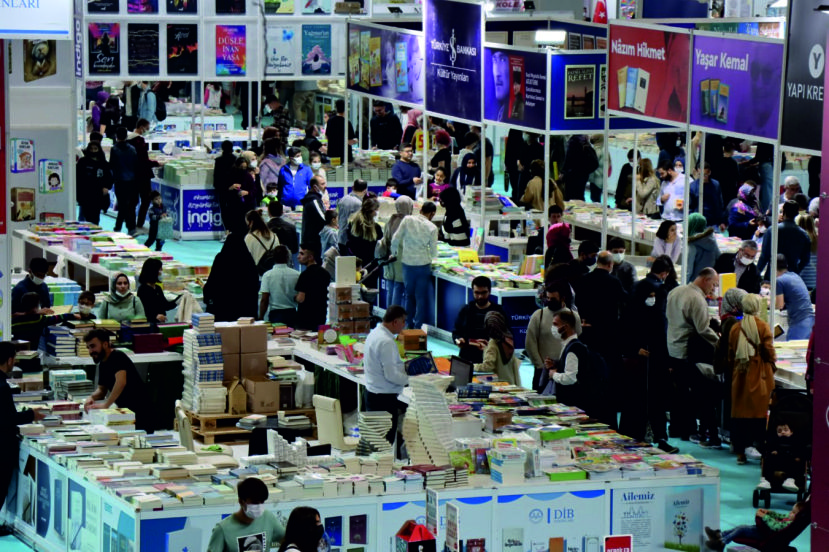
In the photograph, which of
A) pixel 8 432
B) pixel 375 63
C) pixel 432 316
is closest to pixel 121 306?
pixel 8 432

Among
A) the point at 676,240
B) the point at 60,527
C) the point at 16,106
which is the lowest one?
the point at 60,527

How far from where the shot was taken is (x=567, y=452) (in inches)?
397

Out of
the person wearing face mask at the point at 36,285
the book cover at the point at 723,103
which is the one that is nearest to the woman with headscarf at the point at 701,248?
the book cover at the point at 723,103

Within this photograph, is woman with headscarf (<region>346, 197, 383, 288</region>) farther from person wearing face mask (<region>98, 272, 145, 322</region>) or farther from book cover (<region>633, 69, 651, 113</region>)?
person wearing face mask (<region>98, 272, 145, 322</region>)

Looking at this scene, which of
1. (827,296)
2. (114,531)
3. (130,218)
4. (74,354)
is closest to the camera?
(827,296)

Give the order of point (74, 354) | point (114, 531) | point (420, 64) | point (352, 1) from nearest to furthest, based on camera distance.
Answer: point (114, 531)
point (74, 354)
point (420, 64)
point (352, 1)

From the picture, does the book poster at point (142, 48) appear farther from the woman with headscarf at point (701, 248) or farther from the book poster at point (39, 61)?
the woman with headscarf at point (701, 248)

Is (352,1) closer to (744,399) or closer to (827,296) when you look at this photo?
(744,399)

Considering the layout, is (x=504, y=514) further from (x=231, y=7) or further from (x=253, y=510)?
(x=231, y=7)

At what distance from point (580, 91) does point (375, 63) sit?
15.9 ft

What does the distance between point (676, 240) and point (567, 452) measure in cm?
654

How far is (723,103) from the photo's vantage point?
1377 cm

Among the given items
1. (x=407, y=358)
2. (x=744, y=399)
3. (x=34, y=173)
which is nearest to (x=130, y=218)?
(x=34, y=173)

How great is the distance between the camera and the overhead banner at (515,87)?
1645cm
